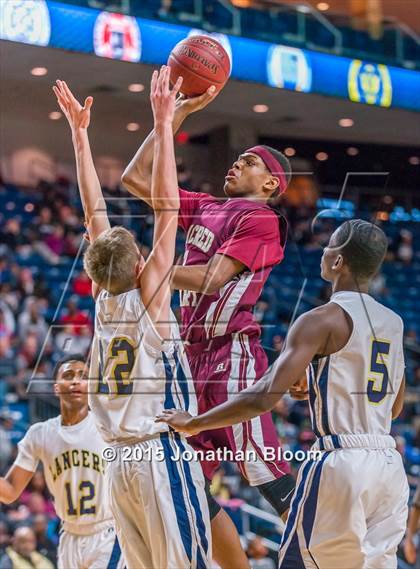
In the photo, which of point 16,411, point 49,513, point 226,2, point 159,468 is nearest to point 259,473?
point 159,468

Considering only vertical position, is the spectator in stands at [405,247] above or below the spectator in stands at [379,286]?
above

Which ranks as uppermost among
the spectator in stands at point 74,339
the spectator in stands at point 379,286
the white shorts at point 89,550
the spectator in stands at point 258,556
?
the spectator in stands at point 379,286

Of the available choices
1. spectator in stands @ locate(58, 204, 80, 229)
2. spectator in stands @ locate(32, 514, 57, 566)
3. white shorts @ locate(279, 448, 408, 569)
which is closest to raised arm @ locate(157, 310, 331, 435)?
white shorts @ locate(279, 448, 408, 569)

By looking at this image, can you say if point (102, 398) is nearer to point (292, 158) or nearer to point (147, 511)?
point (147, 511)

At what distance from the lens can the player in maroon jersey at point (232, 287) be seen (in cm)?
380

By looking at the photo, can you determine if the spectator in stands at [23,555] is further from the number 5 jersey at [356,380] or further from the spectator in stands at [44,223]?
the spectator in stands at [44,223]

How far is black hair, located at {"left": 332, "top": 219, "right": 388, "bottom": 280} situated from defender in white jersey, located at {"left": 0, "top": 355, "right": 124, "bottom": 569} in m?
1.78

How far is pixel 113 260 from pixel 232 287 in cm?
63

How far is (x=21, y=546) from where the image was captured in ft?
20.5

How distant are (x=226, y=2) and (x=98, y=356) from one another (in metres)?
7.74

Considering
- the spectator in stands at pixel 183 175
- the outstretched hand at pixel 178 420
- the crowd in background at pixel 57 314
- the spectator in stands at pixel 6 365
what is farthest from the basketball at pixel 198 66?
the spectator in stands at pixel 183 175

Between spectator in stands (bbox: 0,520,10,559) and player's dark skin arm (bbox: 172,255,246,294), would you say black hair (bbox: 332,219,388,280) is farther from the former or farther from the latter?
spectator in stands (bbox: 0,520,10,559)

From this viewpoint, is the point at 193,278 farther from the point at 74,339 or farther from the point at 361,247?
the point at 74,339

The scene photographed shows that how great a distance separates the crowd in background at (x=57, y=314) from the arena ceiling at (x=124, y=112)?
1.97 ft
